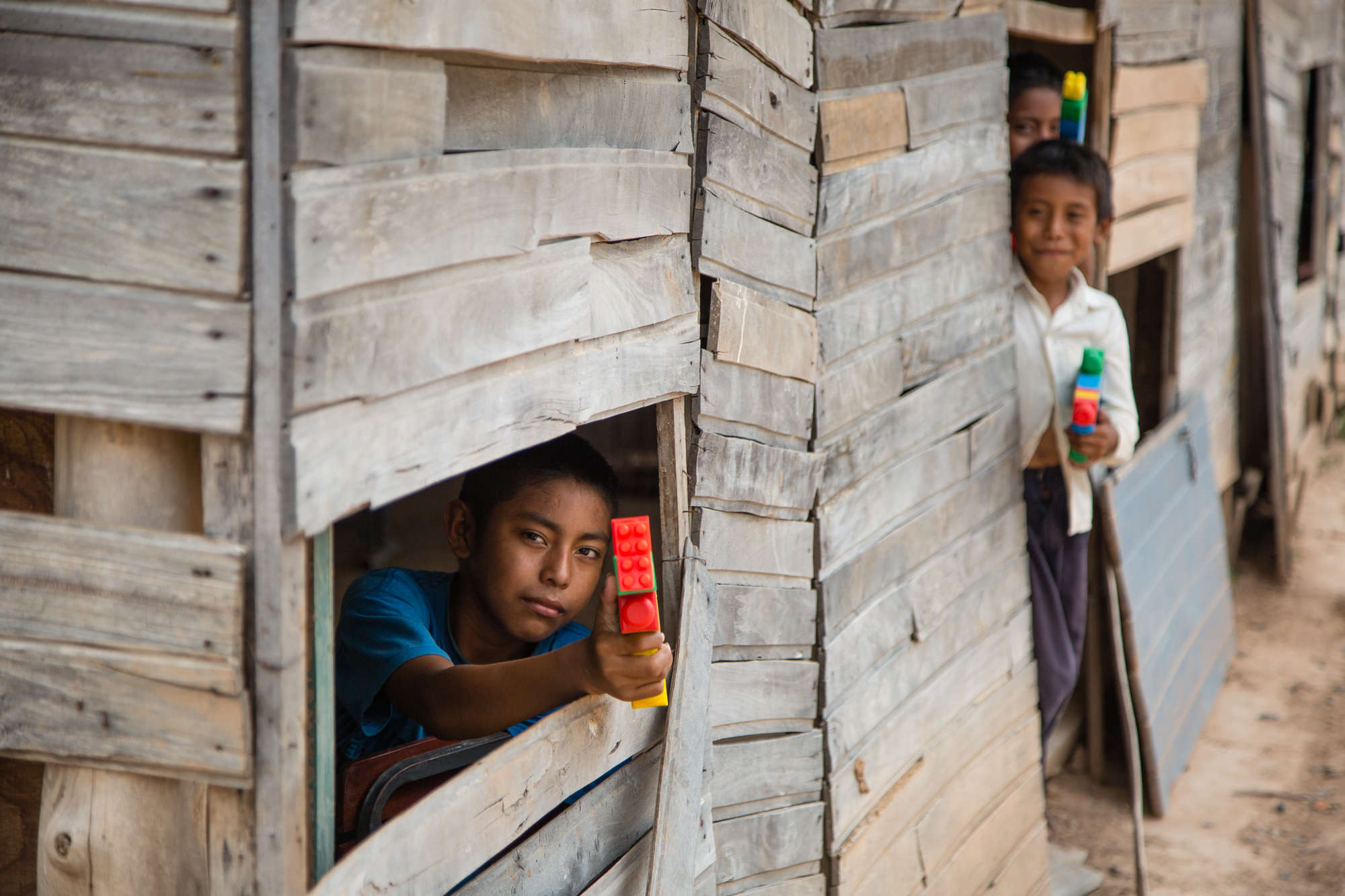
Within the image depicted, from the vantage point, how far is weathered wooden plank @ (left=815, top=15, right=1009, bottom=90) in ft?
8.25

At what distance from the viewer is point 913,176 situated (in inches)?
115

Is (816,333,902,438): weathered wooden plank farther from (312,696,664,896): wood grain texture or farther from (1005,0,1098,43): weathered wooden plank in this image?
(1005,0,1098,43): weathered wooden plank

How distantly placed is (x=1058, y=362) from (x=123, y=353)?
120 inches

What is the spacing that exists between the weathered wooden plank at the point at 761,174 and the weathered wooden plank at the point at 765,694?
0.94m

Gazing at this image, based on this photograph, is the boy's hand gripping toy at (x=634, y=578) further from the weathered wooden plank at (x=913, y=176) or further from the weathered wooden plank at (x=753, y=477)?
the weathered wooden plank at (x=913, y=176)

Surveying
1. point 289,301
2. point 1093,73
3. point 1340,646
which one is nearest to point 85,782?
point 289,301

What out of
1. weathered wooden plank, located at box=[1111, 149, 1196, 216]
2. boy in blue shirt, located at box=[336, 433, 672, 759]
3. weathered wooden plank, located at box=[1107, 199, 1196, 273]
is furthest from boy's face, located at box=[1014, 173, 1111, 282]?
boy in blue shirt, located at box=[336, 433, 672, 759]

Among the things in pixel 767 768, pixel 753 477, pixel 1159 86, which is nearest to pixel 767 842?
pixel 767 768

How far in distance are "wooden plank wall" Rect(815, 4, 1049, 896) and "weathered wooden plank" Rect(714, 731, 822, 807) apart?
0.21 ft

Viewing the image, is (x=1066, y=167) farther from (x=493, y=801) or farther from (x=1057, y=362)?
(x=493, y=801)

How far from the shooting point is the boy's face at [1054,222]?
11.7 feet

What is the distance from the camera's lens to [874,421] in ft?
9.20

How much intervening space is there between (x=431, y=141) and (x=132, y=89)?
1.16ft

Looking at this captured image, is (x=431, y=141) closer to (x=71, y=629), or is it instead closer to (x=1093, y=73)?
(x=71, y=629)
